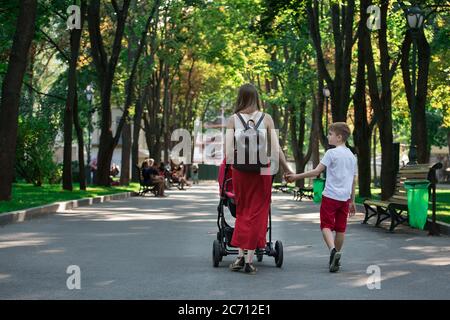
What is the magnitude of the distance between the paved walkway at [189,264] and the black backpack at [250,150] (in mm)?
1104

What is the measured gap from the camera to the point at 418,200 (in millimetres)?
15469

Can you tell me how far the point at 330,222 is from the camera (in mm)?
9867

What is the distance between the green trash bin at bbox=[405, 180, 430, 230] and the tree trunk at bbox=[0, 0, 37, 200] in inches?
347

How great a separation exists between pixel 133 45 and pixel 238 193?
118 ft

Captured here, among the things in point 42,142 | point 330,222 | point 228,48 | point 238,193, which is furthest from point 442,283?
point 228,48

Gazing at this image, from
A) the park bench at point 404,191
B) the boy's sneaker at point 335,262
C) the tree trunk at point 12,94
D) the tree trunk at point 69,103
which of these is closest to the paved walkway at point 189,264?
the boy's sneaker at point 335,262

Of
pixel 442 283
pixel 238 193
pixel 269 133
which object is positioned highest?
pixel 269 133

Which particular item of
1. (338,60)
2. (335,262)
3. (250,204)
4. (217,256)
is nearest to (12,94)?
(217,256)

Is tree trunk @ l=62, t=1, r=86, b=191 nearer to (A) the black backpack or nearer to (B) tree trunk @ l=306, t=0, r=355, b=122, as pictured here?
(B) tree trunk @ l=306, t=0, r=355, b=122

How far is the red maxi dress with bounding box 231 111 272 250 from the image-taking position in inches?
369

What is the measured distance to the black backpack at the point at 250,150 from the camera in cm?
920

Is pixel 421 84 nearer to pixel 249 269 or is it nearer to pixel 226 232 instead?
pixel 226 232
